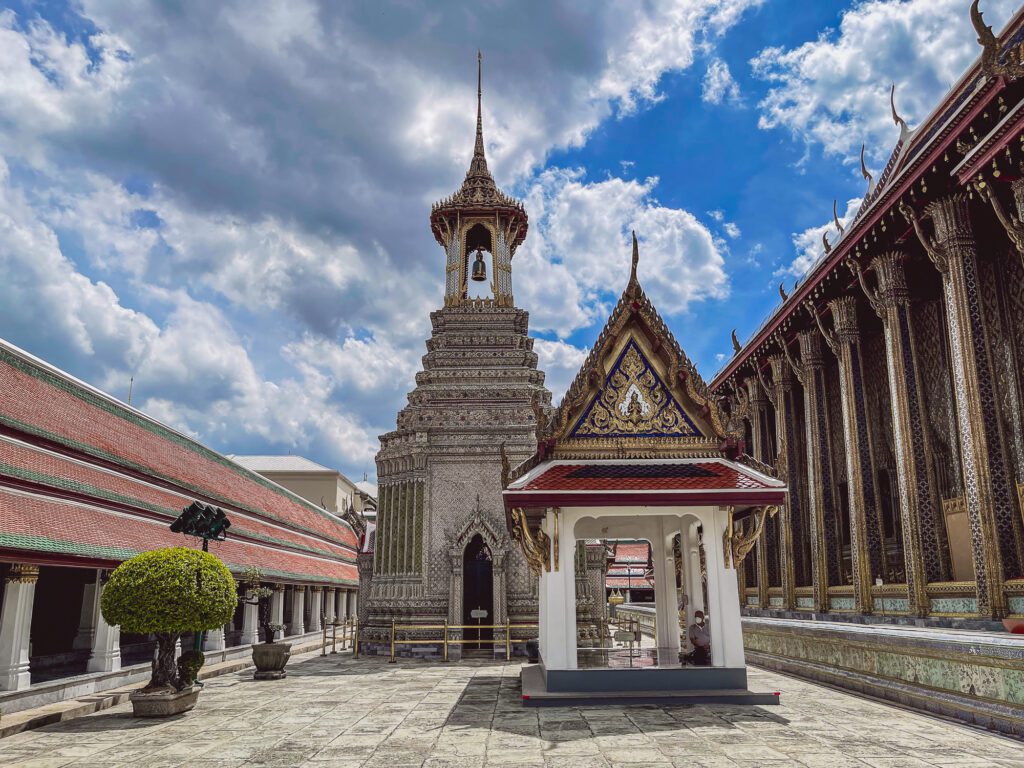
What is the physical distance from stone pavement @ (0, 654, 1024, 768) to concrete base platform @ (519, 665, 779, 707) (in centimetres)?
19

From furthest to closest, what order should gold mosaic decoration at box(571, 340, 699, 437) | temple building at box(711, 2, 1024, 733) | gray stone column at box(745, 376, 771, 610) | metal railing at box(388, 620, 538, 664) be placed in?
gray stone column at box(745, 376, 771, 610) → metal railing at box(388, 620, 538, 664) → gold mosaic decoration at box(571, 340, 699, 437) → temple building at box(711, 2, 1024, 733)

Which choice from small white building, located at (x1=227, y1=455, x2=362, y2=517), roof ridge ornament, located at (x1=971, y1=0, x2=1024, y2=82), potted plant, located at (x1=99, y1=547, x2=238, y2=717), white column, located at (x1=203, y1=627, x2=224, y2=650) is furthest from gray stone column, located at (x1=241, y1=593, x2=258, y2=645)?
small white building, located at (x1=227, y1=455, x2=362, y2=517)

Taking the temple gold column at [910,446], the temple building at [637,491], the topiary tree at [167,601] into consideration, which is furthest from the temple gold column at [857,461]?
the topiary tree at [167,601]

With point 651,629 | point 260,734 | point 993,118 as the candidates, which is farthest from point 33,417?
point 651,629

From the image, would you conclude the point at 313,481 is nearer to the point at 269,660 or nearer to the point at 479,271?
the point at 479,271

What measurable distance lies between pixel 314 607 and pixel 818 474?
20.1m

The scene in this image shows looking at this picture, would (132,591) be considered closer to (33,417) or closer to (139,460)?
(33,417)

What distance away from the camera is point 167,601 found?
10.7 m

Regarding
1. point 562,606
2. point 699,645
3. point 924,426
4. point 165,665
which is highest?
point 924,426

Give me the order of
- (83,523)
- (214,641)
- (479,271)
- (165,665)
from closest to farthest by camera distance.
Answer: (165,665), (83,523), (214,641), (479,271)

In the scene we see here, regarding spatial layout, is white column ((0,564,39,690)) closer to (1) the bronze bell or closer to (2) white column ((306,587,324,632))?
(2) white column ((306,587,324,632))

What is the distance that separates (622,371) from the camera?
11898mm

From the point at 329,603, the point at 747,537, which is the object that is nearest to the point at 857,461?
the point at 747,537

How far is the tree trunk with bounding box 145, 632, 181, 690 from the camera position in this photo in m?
11.0
